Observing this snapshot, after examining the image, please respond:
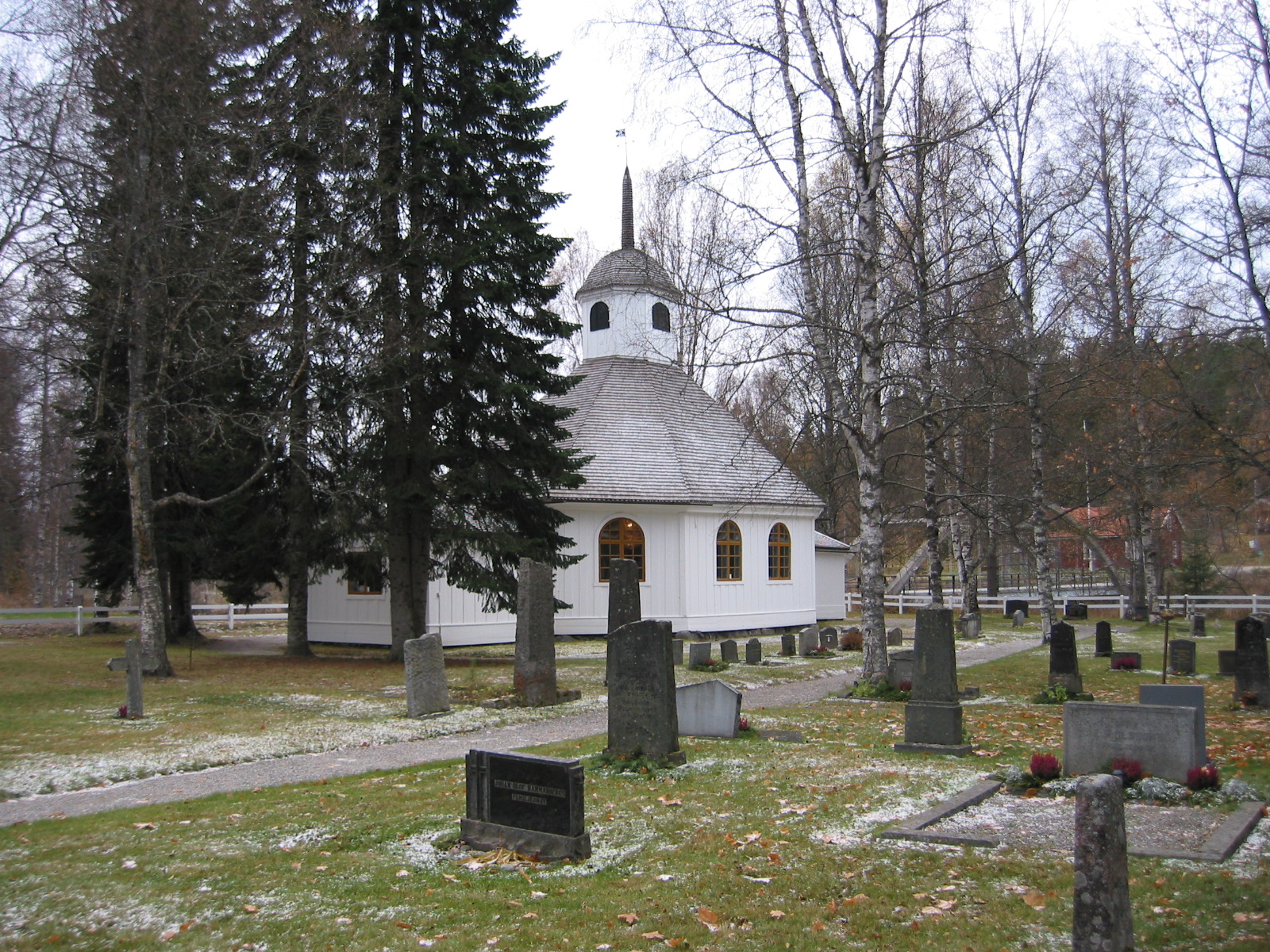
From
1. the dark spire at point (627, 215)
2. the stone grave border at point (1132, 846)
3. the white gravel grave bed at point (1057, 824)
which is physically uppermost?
the dark spire at point (627, 215)

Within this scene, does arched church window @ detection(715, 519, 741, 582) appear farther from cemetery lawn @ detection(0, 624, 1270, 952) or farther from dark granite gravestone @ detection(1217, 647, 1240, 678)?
cemetery lawn @ detection(0, 624, 1270, 952)

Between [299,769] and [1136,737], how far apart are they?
8480 mm

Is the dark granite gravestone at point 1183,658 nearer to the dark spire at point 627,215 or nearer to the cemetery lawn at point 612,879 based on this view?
the cemetery lawn at point 612,879

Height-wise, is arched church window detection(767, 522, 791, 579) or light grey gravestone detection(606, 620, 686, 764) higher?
arched church window detection(767, 522, 791, 579)

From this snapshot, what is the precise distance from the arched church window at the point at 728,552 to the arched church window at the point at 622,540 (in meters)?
2.39

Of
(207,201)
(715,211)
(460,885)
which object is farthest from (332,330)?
(460,885)

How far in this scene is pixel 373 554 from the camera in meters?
21.0

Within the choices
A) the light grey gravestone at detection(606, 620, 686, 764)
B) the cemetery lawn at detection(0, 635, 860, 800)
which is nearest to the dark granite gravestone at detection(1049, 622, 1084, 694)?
the cemetery lawn at detection(0, 635, 860, 800)

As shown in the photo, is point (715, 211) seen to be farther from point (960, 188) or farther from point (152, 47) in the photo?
point (152, 47)

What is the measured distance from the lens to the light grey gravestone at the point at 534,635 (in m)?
14.7

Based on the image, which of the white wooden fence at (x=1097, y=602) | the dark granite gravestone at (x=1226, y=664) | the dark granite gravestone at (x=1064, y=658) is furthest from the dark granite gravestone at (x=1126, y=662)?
the white wooden fence at (x=1097, y=602)

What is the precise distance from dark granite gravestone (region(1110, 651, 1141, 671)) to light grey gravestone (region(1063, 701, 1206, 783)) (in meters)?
11.3

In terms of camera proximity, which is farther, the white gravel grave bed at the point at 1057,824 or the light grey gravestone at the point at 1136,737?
the light grey gravestone at the point at 1136,737

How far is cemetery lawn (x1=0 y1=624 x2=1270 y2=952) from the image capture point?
5.30 m
